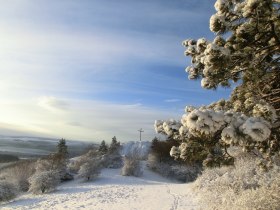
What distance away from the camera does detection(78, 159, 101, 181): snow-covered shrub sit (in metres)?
41.2

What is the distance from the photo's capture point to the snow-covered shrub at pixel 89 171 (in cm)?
4122

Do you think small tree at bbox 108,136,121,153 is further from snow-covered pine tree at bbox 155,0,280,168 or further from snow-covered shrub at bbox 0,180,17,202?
snow-covered pine tree at bbox 155,0,280,168

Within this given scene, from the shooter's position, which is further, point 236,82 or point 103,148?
point 103,148

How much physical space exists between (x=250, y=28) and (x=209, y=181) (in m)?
21.4

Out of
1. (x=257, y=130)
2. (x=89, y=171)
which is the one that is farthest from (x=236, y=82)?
(x=89, y=171)

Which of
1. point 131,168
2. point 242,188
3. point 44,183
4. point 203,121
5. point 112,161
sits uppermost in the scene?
point 203,121

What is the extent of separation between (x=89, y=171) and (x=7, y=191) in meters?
12.3

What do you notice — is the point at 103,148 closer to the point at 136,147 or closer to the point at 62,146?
the point at 62,146

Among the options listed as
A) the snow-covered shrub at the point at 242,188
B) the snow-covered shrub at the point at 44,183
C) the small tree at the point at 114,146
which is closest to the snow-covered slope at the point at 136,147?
→ the small tree at the point at 114,146

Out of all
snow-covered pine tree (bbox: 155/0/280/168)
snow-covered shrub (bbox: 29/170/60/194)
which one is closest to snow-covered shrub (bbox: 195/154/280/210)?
snow-covered pine tree (bbox: 155/0/280/168)

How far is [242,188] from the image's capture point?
20391 millimetres

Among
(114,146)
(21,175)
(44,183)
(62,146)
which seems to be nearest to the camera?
(44,183)

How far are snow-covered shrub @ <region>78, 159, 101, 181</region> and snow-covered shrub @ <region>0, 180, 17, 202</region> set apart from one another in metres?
10.8

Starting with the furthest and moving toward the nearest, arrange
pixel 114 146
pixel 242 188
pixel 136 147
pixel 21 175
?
pixel 136 147, pixel 114 146, pixel 21 175, pixel 242 188
